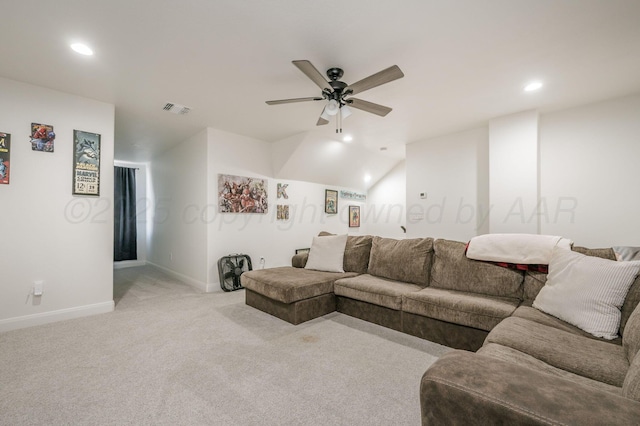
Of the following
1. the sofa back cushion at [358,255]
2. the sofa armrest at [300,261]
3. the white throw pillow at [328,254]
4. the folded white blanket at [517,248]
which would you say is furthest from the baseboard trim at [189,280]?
the folded white blanket at [517,248]

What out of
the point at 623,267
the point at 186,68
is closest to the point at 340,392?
the point at 623,267

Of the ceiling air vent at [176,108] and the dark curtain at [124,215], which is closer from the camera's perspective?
the ceiling air vent at [176,108]

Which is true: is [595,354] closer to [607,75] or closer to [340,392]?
[340,392]

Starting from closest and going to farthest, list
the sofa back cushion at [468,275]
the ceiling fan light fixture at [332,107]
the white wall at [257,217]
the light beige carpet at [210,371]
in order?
the light beige carpet at [210,371], the sofa back cushion at [468,275], the ceiling fan light fixture at [332,107], the white wall at [257,217]

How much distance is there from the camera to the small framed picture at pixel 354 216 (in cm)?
716

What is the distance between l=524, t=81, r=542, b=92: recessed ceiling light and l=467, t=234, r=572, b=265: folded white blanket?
1709 mm

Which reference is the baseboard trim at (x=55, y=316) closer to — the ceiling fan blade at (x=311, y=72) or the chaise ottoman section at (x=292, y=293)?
the chaise ottoman section at (x=292, y=293)

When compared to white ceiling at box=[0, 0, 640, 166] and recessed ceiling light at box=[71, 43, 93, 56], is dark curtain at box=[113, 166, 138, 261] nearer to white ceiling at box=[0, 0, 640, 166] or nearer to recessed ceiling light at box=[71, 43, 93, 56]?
white ceiling at box=[0, 0, 640, 166]

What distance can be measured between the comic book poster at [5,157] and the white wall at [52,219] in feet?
0.11

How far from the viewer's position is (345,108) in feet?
9.59

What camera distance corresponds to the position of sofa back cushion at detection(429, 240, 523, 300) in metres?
2.55

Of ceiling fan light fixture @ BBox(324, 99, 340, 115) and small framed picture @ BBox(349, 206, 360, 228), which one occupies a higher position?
ceiling fan light fixture @ BBox(324, 99, 340, 115)

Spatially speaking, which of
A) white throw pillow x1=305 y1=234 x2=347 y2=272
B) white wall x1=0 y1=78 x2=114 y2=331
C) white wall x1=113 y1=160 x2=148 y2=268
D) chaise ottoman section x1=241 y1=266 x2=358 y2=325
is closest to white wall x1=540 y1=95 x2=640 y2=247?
white throw pillow x1=305 y1=234 x2=347 y2=272

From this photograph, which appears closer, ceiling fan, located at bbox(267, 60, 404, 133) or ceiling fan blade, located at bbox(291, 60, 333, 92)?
ceiling fan blade, located at bbox(291, 60, 333, 92)
